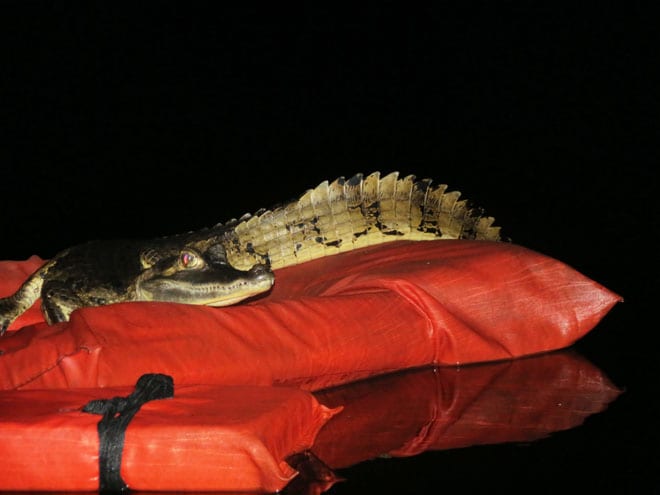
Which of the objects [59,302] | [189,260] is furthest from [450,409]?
[59,302]

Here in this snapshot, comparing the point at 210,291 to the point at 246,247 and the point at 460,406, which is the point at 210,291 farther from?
the point at 460,406

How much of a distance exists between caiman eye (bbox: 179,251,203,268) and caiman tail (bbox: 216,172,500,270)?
45cm

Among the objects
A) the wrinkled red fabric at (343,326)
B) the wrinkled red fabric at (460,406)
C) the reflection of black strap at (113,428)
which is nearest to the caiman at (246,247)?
the wrinkled red fabric at (343,326)

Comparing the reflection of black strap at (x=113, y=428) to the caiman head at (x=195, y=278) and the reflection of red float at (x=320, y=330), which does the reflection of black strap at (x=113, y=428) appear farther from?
the caiman head at (x=195, y=278)

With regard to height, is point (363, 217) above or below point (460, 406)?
above

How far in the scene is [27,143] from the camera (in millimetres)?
7805

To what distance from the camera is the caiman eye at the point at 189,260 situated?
2.35 metres

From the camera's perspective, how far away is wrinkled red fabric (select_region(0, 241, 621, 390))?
1714 mm

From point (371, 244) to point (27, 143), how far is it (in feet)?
19.8

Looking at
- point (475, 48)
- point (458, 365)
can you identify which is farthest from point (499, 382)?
point (475, 48)

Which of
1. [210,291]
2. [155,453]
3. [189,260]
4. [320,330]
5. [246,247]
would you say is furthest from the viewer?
[246,247]

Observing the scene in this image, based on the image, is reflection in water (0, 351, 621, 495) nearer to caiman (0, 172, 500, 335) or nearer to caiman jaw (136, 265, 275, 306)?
caiman jaw (136, 265, 275, 306)

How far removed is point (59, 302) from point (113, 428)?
3.81ft

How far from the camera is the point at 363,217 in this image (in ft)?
9.29
